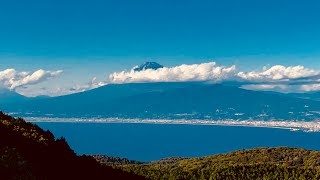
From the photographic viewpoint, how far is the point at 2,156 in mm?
24812

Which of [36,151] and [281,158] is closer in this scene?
[36,151]

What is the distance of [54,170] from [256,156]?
6625 inches

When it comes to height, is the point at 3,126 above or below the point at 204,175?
above

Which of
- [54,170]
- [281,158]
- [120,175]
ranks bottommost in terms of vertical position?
[281,158]

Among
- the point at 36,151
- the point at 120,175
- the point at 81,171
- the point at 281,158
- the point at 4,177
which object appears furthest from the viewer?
the point at 281,158

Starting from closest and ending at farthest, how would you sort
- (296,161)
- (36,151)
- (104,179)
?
(36,151), (104,179), (296,161)

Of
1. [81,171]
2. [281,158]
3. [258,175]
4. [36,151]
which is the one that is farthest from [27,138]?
[281,158]

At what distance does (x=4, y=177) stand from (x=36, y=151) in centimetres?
1857

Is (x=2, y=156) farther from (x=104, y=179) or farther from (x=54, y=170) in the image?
(x=104, y=179)

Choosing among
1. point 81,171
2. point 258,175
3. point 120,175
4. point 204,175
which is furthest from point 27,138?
point 258,175

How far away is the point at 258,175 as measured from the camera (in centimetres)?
10512

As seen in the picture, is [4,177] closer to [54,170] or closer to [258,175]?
[54,170]

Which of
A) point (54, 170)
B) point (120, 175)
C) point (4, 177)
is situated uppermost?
point (4, 177)

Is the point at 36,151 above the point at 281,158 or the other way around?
above
